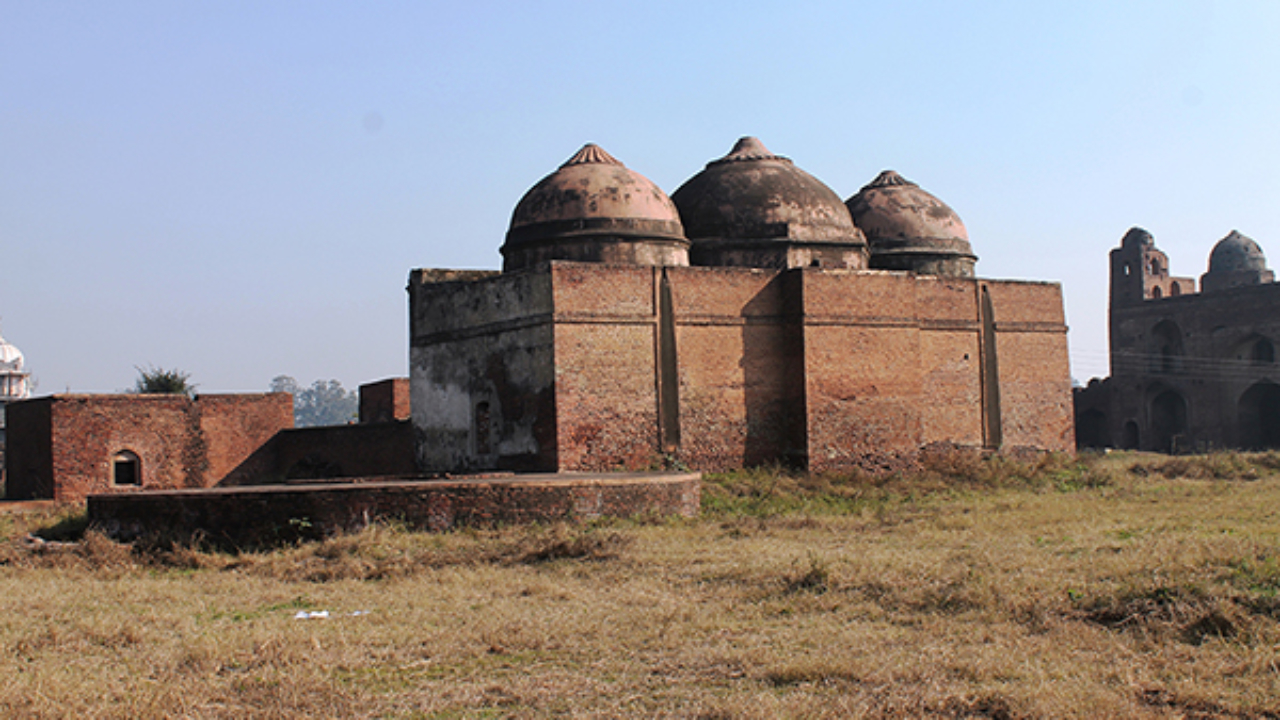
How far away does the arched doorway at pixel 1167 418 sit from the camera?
125 ft

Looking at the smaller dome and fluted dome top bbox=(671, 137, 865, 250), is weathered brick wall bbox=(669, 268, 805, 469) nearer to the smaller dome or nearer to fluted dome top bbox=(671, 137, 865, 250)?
fluted dome top bbox=(671, 137, 865, 250)

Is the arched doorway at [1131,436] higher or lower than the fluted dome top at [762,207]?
lower

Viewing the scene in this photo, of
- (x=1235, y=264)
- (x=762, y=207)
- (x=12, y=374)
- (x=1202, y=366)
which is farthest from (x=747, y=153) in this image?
(x=12, y=374)

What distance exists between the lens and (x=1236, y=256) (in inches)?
1720

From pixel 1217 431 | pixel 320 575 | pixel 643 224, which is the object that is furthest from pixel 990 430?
pixel 1217 431

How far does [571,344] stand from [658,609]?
814 cm

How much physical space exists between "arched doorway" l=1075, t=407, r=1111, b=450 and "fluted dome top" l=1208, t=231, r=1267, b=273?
31.5 ft

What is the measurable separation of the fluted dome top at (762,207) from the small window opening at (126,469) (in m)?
9.72

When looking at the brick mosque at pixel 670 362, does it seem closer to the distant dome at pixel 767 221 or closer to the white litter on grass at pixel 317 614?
the distant dome at pixel 767 221

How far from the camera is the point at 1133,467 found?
19969mm

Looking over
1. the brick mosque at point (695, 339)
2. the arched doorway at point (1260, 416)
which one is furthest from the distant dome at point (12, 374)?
the arched doorway at point (1260, 416)

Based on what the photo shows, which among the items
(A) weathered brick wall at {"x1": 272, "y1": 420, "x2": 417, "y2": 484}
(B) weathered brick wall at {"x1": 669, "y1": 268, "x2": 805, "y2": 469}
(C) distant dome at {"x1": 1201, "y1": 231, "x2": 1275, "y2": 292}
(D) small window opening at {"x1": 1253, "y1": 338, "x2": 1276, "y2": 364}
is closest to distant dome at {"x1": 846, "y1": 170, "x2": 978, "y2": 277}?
(B) weathered brick wall at {"x1": 669, "y1": 268, "x2": 805, "y2": 469}

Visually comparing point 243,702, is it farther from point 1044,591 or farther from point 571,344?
point 571,344

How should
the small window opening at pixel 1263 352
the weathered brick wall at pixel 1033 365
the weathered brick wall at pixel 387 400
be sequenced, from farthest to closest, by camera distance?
the small window opening at pixel 1263 352 → the weathered brick wall at pixel 387 400 → the weathered brick wall at pixel 1033 365
